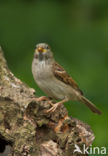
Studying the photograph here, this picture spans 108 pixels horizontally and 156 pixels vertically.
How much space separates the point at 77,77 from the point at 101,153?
1.96m

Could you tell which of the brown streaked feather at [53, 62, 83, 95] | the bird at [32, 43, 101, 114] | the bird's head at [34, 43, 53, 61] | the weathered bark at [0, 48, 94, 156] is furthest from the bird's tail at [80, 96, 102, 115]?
the weathered bark at [0, 48, 94, 156]

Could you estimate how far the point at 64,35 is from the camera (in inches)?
434

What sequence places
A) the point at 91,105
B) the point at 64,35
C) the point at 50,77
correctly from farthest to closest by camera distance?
the point at 64,35
the point at 91,105
the point at 50,77

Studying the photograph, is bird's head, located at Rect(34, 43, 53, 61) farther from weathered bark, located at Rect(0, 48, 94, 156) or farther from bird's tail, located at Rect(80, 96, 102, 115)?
weathered bark, located at Rect(0, 48, 94, 156)

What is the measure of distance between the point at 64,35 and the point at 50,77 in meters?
2.90

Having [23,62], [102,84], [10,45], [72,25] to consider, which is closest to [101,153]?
[102,84]

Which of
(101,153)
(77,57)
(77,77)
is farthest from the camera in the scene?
(77,57)

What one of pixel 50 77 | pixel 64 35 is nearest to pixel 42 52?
pixel 50 77

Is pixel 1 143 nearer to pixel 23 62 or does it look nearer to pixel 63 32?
pixel 23 62

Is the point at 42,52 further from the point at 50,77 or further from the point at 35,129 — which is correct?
the point at 35,129

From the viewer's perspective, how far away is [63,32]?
11102 millimetres

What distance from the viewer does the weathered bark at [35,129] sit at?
6770 mm

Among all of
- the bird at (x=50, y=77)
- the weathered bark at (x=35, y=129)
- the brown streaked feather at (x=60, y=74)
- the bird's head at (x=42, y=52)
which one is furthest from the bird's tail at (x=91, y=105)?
the weathered bark at (x=35, y=129)

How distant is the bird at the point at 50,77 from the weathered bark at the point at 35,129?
101 cm
